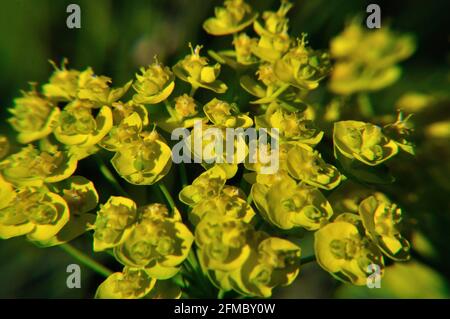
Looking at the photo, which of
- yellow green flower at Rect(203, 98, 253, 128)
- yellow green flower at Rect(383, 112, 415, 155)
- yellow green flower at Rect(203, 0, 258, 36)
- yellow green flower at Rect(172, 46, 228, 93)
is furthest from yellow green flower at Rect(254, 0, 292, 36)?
yellow green flower at Rect(383, 112, 415, 155)

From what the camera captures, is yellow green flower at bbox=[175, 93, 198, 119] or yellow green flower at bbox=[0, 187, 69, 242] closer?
yellow green flower at bbox=[0, 187, 69, 242]

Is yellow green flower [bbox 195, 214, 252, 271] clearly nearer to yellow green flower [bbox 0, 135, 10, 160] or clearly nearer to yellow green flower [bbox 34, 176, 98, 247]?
yellow green flower [bbox 34, 176, 98, 247]

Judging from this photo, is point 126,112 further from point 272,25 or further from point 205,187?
point 272,25

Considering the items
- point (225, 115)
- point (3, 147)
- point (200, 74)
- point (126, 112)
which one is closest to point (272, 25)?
point (200, 74)

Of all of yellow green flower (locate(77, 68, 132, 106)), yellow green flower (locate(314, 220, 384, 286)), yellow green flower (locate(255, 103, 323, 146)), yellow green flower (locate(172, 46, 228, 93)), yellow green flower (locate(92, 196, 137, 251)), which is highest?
yellow green flower (locate(172, 46, 228, 93))

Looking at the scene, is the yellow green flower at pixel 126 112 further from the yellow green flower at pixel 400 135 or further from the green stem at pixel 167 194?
the yellow green flower at pixel 400 135

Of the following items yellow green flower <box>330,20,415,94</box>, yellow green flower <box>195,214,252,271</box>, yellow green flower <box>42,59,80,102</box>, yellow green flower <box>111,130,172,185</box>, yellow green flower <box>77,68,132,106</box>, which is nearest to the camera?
yellow green flower <box>195,214,252,271</box>

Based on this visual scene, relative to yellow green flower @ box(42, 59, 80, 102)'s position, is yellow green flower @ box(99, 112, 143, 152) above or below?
below
